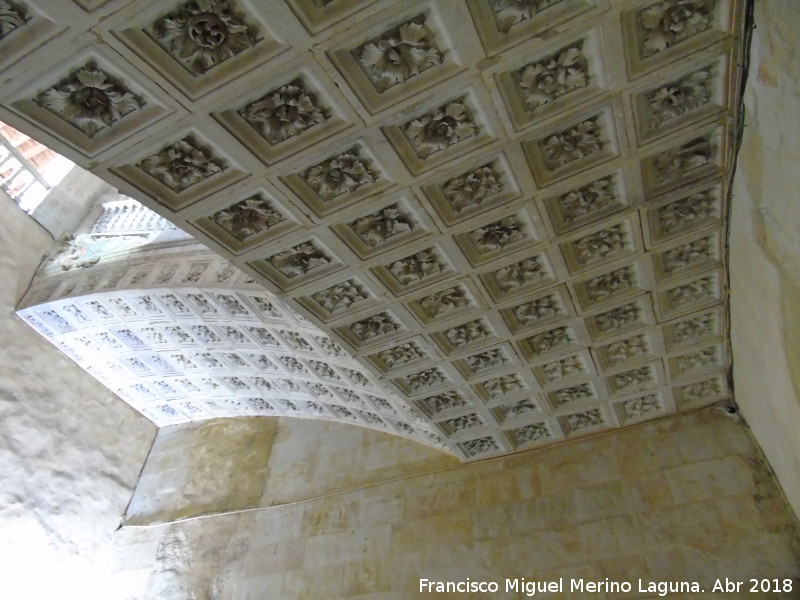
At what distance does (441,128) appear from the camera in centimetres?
354

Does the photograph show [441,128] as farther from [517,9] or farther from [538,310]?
[538,310]

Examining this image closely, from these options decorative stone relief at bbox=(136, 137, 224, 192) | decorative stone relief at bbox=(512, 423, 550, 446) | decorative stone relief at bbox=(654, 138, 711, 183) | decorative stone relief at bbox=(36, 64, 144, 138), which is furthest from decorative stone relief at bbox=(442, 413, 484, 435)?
decorative stone relief at bbox=(36, 64, 144, 138)

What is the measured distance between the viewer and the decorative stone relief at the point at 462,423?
6585 mm

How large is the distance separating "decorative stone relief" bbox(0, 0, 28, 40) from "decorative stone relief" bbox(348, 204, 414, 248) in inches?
88.0

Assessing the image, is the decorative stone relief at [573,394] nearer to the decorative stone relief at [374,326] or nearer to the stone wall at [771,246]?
the stone wall at [771,246]

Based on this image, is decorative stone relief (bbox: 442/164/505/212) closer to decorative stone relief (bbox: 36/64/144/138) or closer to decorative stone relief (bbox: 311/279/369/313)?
decorative stone relief (bbox: 311/279/369/313)

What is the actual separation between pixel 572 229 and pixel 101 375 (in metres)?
8.45

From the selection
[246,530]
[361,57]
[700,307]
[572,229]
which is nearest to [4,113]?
[361,57]

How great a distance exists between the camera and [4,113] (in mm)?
2963

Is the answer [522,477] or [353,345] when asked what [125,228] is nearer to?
[353,345]

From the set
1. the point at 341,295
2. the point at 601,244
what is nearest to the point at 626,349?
the point at 601,244

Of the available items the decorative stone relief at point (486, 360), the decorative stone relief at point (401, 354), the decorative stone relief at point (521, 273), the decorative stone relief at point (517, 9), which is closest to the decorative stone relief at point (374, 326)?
the decorative stone relief at point (401, 354)

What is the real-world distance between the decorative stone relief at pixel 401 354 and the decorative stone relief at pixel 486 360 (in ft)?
1.77

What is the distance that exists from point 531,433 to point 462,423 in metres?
0.87
